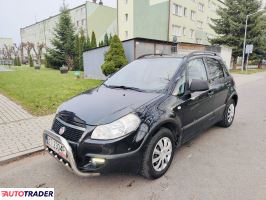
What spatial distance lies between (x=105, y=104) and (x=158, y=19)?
26.8 m

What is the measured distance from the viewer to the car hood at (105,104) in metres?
2.71

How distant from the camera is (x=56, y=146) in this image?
113 inches

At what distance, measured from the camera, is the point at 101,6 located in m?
35.2

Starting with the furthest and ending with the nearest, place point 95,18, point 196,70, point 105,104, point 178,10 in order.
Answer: point 95,18, point 178,10, point 196,70, point 105,104

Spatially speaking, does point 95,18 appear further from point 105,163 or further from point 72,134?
point 105,163

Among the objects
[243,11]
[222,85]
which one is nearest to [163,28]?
[243,11]

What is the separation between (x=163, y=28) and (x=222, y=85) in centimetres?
2518

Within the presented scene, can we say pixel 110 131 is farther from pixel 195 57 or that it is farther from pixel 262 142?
pixel 262 142

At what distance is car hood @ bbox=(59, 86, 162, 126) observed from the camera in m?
2.71

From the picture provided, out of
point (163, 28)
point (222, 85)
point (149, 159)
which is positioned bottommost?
point (149, 159)

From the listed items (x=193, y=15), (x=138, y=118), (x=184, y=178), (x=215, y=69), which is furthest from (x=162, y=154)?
(x=193, y=15)

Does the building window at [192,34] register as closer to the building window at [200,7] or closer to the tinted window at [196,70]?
the building window at [200,7]

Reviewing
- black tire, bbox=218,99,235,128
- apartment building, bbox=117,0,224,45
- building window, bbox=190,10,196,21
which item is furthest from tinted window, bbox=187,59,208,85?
building window, bbox=190,10,196,21

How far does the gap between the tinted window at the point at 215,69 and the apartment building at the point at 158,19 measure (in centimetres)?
1890
